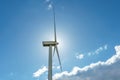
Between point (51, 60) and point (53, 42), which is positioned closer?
point (51, 60)

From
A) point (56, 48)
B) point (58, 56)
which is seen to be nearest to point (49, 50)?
point (56, 48)

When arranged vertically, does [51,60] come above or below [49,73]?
above

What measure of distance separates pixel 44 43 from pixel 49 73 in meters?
16.5

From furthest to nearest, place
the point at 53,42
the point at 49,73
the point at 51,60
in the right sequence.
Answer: the point at 53,42 → the point at 51,60 → the point at 49,73

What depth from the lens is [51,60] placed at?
9350 cm

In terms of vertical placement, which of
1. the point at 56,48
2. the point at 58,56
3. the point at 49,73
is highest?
the point at 56,48

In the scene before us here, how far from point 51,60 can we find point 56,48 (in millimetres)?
5635

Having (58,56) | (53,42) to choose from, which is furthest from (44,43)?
(58,56)

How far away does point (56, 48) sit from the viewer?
9675 centimetres

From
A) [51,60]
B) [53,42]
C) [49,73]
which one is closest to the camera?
[49,73]

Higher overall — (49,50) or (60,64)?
(49,50)

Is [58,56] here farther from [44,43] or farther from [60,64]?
[44,43]

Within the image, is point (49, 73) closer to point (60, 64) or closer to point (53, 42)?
point (60, 64)

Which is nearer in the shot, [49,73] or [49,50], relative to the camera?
[49,73]
